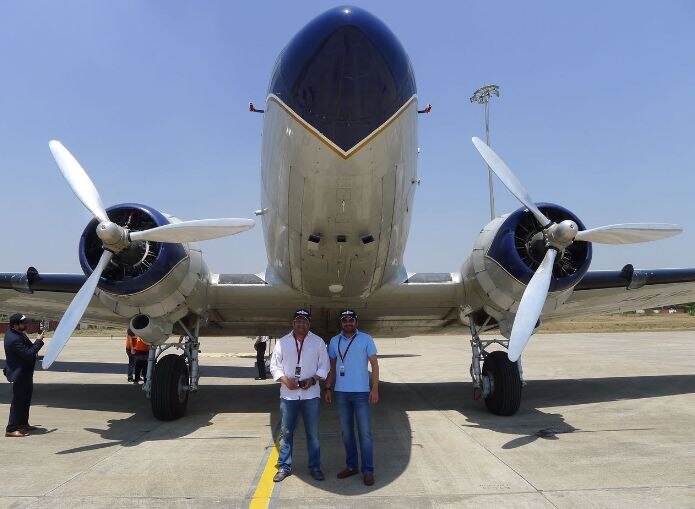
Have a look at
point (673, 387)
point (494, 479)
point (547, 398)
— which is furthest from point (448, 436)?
point (673, 387)

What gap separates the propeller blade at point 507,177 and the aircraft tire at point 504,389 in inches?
97.5

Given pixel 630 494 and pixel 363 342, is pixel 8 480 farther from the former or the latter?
pixel 630 494

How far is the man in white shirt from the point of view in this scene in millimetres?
5023

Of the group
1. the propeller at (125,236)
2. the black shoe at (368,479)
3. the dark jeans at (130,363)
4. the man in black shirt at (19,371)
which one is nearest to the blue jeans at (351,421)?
the black shoe at (368,479)

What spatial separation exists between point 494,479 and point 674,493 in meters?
1.49

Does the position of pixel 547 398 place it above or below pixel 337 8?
below

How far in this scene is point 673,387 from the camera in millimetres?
11453

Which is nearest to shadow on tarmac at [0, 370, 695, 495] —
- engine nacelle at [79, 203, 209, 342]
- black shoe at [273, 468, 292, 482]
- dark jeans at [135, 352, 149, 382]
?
black shoe at [273, 468, 292, 482]

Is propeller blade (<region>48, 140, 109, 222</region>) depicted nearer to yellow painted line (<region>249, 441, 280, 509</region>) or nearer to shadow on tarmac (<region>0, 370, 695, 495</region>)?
shadow on tarmac (<region>0, 370, 695, 495</region>)

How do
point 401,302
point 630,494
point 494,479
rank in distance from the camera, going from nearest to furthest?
point 630,494
point 494,479
point 401,302

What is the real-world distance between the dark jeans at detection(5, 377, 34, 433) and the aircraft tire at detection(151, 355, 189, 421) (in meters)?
1.70

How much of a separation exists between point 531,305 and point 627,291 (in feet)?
15.6

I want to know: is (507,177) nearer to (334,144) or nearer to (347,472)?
(334,144)

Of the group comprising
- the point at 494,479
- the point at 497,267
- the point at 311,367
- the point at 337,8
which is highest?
the point at 337,8
